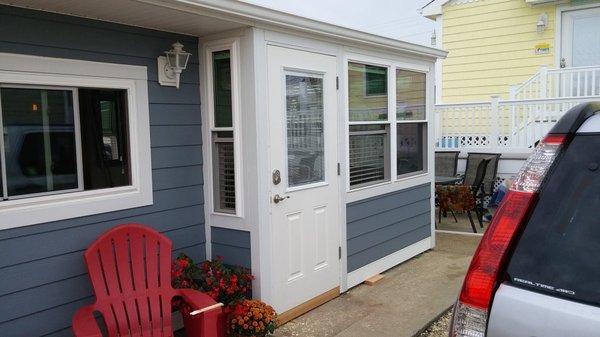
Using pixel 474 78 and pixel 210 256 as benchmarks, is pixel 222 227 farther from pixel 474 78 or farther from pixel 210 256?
pixel 474 78

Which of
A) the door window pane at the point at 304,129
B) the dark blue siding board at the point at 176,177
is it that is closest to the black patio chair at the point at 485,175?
the door window pane at the point at 304,129

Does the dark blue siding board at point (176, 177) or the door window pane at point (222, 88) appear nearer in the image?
the dark blue siding board at point (176, 177)

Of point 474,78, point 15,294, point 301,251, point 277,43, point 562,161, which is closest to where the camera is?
point 562,161

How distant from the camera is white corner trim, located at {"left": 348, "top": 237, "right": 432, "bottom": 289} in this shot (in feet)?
15.4

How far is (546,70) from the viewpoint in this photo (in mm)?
8555

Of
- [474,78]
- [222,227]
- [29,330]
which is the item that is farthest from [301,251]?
[474,78]

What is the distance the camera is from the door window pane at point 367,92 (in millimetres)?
4605

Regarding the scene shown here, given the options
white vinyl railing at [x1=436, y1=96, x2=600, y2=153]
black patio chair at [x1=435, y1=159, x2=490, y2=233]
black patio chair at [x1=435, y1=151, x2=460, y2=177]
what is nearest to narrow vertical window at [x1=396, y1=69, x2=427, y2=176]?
black patio chair at [x1=435, y1=159, x2=490, y2=233]

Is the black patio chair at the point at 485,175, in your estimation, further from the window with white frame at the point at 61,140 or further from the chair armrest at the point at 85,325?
the chair armrest at the point at 85,325

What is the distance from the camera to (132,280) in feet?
10.0

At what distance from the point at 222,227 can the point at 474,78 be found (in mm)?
7935

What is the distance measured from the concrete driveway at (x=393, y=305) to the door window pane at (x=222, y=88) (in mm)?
1650

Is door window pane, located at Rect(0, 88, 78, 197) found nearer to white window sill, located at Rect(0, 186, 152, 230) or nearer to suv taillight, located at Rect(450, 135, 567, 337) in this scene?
white window sill, located at Rect(0, 186, 152, 230)

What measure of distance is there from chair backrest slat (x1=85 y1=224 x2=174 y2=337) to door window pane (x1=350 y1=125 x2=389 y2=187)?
2075 millimetres
